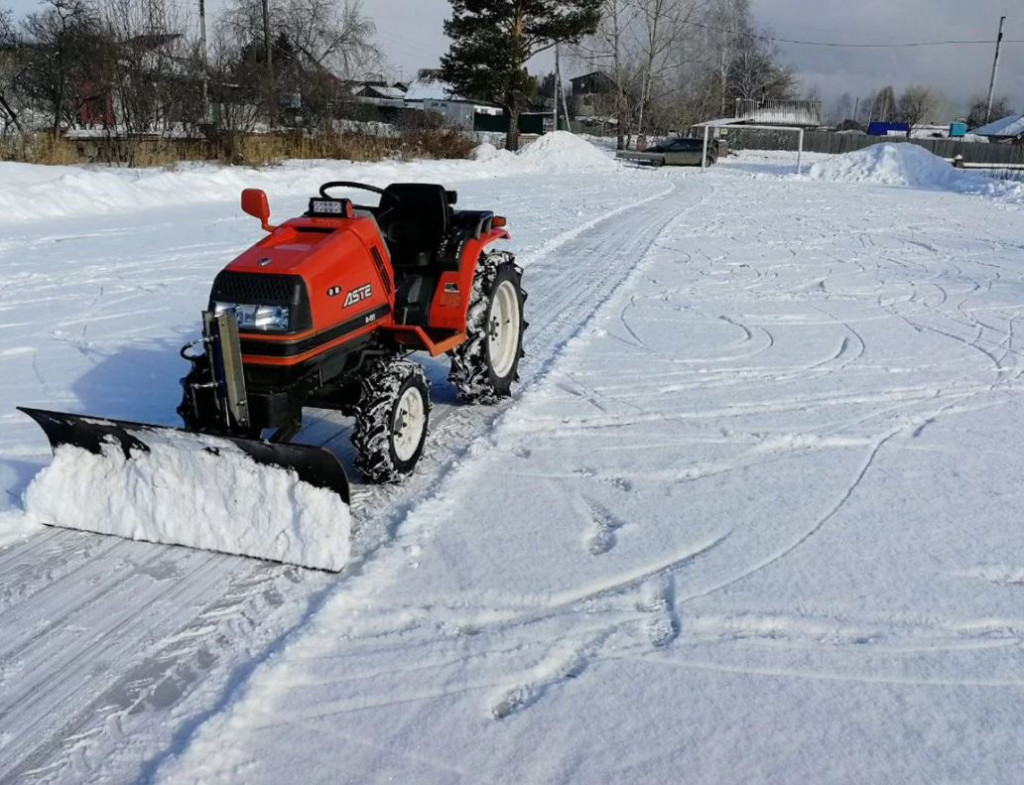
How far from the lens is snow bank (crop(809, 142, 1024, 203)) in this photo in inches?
1013

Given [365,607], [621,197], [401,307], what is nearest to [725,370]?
[401,307]

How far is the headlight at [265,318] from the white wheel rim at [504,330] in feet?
6.02

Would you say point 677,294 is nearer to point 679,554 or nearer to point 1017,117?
point 679,554

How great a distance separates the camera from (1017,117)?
58594mm

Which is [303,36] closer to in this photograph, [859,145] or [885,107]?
[859,145]

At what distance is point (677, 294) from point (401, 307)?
4.67 m

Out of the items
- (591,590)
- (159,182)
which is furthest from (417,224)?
(159,182)

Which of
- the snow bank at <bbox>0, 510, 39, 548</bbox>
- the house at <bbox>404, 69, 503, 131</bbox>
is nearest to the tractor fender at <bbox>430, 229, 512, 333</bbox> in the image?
the snow bank at <bbox>0, 510, 39, 548</bbox>

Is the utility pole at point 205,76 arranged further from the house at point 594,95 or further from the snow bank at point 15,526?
the house at point 594,95

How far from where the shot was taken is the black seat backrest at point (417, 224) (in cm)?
477

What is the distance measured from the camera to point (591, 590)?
3168 mm

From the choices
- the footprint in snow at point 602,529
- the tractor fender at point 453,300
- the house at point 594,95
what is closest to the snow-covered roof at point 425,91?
the house at point 594,95

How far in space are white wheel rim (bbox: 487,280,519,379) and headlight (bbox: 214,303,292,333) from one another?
1834mm

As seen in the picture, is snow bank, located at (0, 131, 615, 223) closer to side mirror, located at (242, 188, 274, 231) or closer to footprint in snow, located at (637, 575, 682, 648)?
side mirror, located at (242, 188, 274, 231)
